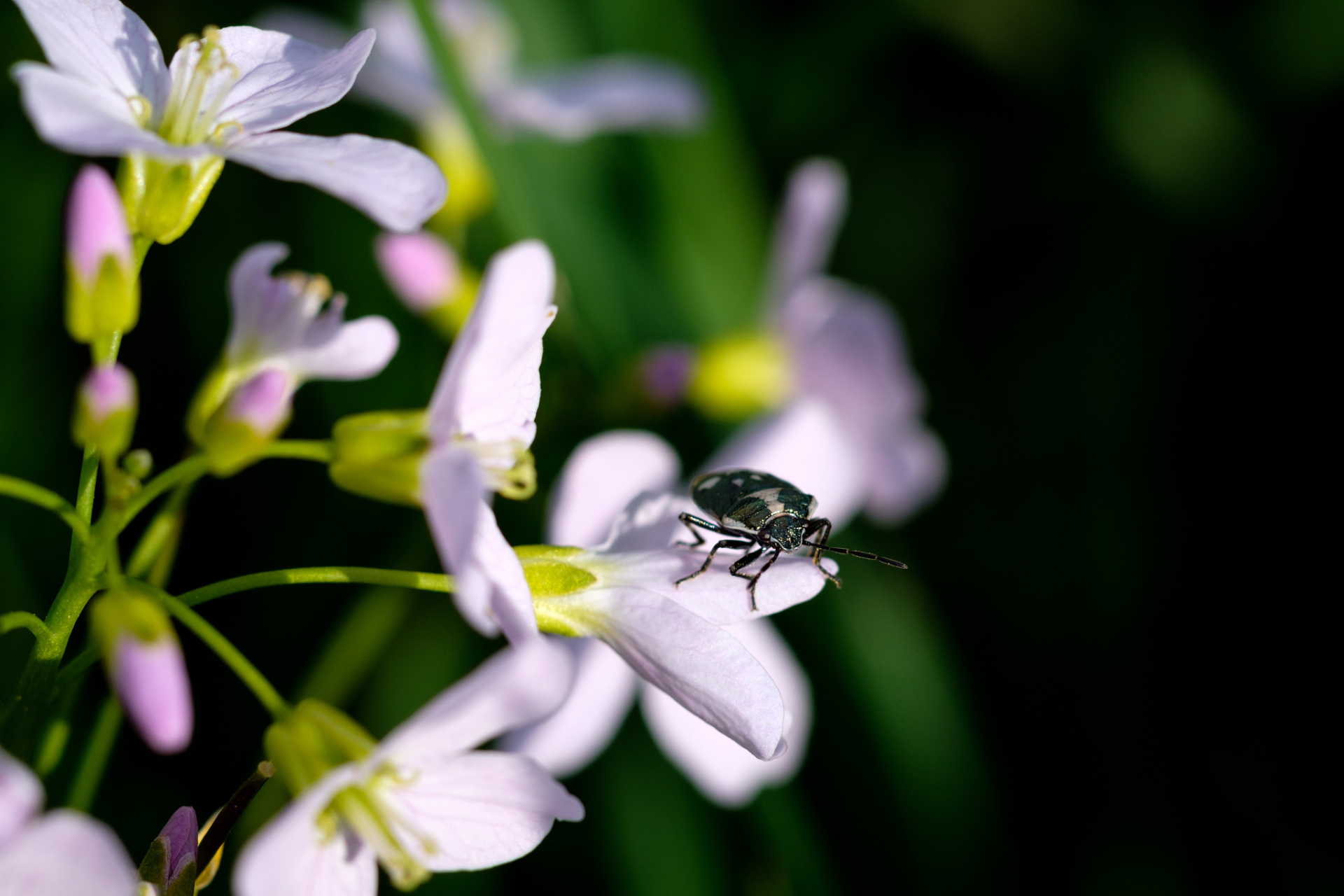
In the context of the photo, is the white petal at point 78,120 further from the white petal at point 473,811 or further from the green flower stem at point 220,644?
the white petal at point 473,811

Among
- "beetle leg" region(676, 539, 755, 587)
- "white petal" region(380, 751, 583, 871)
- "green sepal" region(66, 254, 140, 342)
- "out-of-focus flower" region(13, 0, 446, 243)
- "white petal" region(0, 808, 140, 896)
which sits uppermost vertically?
"out-of-focus flower" region(13, 0, 446, 243)

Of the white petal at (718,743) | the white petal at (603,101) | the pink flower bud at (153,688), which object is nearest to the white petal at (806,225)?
the white petal at (603,101)

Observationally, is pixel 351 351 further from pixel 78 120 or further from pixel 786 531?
pixel 786 531

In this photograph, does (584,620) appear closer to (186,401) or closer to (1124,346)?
(186,401)

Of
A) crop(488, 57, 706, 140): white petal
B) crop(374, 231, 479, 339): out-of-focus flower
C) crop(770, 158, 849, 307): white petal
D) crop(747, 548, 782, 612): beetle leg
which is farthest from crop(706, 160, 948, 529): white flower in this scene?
crop(747, 548, 782, 612): beetle leg

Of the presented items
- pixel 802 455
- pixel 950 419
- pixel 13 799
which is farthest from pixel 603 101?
pixel 13 799

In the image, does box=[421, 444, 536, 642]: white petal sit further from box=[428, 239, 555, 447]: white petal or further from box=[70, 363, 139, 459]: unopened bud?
box=[70, 363, 139, 459]: unopened bud

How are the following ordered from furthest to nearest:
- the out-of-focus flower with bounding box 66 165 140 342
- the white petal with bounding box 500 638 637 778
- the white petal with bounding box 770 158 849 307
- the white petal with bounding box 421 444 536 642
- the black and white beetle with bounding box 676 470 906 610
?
the white petal with bounding box 770 158 849 307
the white petal with bounding box 500 638 637 778
the black and white beetle with bounding box 676 470 906 610
the out-of-focus flower with bounding box 66 165 140 342
the white petal with bounding box 421 444 536 642

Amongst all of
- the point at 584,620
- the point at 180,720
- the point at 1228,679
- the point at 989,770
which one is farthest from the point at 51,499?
the point at 1228,679
